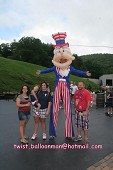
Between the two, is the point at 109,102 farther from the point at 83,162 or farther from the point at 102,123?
the point at 83,162

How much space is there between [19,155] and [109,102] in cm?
781

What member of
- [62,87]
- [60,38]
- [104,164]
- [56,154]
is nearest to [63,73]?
[62,87]

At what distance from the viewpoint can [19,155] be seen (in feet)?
18.8

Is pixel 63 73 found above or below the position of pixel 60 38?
below

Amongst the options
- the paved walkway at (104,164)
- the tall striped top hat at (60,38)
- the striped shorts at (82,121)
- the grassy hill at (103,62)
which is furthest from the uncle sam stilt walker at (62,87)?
the grassy hill at (103,62)

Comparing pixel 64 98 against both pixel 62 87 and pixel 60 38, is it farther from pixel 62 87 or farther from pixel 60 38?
pixel 60 38

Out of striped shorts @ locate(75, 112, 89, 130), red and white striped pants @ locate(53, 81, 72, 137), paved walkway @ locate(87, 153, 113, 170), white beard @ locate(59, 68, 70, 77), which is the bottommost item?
paved walkway @ locate(87, 153, 113, 170)

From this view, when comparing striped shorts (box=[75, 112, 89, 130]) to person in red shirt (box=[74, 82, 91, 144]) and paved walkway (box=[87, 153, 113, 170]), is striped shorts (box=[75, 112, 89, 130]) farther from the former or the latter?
paved walkway (box=[87, 153, 113, 170])

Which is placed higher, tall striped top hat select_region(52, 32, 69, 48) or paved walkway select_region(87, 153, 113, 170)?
tall striped top hat select_region(52, 32, 69, 48)

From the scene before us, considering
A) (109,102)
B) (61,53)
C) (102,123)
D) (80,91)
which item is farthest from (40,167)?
(109,102)

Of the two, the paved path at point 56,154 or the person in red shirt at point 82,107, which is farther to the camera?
the person in red shirt at point 82,107

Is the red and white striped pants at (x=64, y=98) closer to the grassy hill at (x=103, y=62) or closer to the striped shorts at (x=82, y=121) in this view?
the striped shorts at (x=82, y=121)

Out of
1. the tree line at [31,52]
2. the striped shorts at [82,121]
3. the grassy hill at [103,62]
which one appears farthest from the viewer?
the grassy hill at [103,62]

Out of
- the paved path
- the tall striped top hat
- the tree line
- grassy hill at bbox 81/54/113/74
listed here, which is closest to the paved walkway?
the paved path
